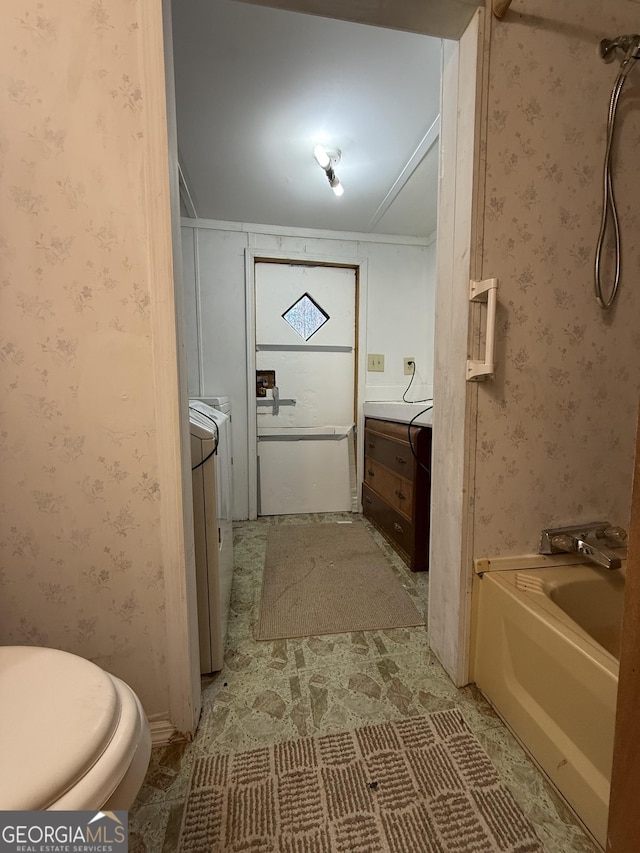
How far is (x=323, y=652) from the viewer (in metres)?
1.22

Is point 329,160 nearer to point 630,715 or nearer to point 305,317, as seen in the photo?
point 305,317

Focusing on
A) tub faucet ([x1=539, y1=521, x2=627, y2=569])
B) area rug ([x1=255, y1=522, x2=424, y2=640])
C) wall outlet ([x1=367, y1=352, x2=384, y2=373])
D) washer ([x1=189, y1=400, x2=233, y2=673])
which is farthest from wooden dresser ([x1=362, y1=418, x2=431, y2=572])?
washer ([x1=189, y1=400, x2=233, y2=673])

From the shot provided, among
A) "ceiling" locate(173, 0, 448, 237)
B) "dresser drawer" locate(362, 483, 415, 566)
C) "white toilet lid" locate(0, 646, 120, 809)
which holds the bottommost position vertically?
"dresser drawer" locate(362, 483, 415, 566)

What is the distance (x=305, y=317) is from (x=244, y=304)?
47 centimetres

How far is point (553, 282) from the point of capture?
3.30ft

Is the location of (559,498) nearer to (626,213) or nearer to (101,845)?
(626,213)

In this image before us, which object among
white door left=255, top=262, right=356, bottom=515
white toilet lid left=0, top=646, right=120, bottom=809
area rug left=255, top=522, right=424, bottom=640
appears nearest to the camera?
white toilet lid left=0, top=646, right=120, bottom=809

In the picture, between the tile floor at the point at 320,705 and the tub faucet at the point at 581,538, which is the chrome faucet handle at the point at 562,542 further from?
the tile floor at the point at 320,705

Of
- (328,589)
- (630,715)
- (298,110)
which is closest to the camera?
(630,715)

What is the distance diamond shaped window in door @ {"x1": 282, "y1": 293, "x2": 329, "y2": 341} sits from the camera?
2.54 meters

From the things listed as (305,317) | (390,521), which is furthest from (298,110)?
(390,521)

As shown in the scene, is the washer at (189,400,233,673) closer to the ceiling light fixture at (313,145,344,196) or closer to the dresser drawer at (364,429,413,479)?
the dresser drawer at (364,429,413,479)

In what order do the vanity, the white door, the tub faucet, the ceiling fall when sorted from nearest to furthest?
the tub faucet < the ceiling < the vanity < the white door

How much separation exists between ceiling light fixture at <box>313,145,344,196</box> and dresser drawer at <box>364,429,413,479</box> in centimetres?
149
